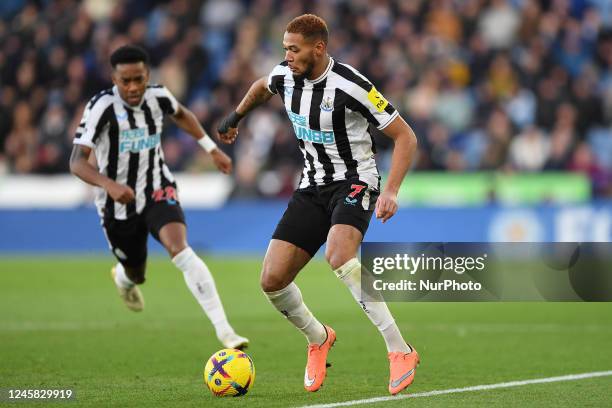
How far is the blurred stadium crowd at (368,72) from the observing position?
19266mm

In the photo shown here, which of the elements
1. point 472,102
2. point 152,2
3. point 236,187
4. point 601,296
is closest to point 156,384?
point 601,296

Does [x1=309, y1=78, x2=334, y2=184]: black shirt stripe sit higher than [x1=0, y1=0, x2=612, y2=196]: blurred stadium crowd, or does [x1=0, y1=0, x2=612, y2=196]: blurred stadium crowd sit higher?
[x1=309, y1=78, x2=334, y2=184]: black shirt stripe

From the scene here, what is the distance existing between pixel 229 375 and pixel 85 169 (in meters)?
2.60

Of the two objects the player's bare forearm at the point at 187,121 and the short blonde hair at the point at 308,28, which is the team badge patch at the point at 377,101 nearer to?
the short blonde hair at the point at 308,28

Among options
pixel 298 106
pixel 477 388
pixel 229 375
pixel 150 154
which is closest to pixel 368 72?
pixel 150 154

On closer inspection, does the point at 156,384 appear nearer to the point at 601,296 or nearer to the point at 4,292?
the point at 601,296

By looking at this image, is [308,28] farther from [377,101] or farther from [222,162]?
[222,162]

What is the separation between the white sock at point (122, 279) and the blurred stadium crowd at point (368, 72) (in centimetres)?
874

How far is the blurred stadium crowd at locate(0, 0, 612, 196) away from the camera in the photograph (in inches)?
758

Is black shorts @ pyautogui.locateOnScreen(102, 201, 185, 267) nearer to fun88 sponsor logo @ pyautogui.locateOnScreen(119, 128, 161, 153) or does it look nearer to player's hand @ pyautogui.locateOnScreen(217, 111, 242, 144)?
fun88 sponsor logo @ pyautogui.locateOnScreen(119, 128, 161, 153)

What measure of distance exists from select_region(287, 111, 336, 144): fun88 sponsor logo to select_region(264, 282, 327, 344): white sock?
929 millimetres

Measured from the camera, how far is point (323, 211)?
727 cm

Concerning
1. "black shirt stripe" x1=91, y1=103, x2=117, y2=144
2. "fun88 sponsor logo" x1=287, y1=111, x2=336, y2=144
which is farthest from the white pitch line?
"black shirt stripe" x1=91, y1=103, x2=117, y2=144

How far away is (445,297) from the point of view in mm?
7445
